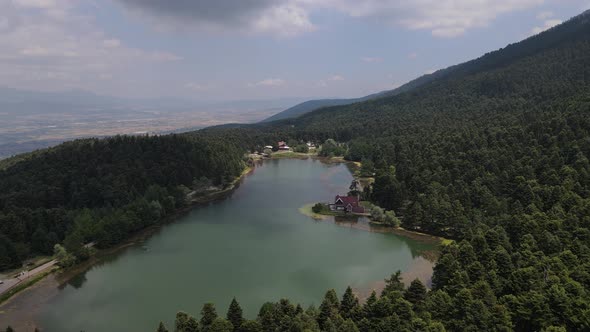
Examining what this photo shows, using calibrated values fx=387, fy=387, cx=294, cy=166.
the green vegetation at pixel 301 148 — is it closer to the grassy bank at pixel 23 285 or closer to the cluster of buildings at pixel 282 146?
the cluster of buildings at pixel 282 146

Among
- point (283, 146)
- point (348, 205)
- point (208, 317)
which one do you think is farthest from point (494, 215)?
point (283, 146)

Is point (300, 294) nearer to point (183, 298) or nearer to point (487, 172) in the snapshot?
point (183, 298)

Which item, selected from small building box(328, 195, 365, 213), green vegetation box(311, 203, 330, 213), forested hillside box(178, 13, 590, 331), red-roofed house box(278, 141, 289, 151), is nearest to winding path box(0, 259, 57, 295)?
forested hillside box(178, 13, 590, 331)

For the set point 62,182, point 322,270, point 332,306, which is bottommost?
point 322,270

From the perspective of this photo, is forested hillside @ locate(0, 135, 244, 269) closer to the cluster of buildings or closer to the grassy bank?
the grassy bank

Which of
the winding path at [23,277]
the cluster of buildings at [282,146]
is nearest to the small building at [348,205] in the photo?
the winding path at [23,277]

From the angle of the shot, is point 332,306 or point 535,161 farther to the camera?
point 535,161

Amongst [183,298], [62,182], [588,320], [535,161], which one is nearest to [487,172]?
[535,161]
